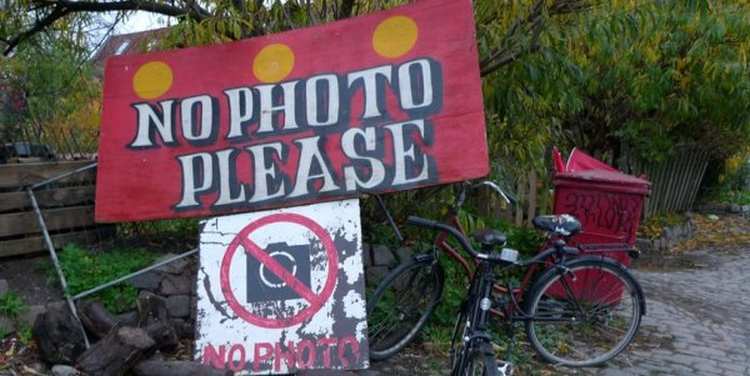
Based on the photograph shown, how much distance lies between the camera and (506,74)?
583 centimetres

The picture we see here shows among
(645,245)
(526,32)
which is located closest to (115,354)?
(526,32)

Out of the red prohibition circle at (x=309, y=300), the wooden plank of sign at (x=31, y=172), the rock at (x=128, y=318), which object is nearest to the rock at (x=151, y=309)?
the rock at (x=128, y=318)

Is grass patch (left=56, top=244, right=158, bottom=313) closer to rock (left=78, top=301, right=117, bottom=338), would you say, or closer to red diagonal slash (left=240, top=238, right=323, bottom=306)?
rock (left=78, top=301, right=117, bottom=338)

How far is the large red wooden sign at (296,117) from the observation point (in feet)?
16.0

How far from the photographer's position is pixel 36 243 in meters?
5.42

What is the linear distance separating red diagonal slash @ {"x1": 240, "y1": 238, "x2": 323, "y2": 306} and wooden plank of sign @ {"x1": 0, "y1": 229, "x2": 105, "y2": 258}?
160cm

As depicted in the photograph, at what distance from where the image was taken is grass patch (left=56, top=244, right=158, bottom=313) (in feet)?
16.5

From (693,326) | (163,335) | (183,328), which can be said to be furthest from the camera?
(693,326)

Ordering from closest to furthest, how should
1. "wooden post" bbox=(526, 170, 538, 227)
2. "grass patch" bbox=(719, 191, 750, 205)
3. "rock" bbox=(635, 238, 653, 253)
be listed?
1. "wooden post" bbox=(526, 170, 538, 227)
2. "rock" bbox=(635, 238, 653, 253)
3. "grass patch" bbox=(719, 191, 750, 205)

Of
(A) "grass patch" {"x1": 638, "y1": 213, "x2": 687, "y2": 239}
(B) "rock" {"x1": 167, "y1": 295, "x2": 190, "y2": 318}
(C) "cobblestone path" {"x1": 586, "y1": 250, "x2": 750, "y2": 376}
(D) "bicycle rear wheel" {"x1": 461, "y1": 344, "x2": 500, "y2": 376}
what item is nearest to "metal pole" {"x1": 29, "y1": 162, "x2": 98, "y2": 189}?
(B) "rock" {"x1": 167, "y1": 295, "x2": 190, "y2": 318}

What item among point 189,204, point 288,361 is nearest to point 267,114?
point 189,204

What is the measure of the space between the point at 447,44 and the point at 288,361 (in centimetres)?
221

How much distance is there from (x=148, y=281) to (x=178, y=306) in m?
0.27

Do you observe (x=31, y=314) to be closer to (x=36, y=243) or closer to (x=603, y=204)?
(x=36, y=243)
